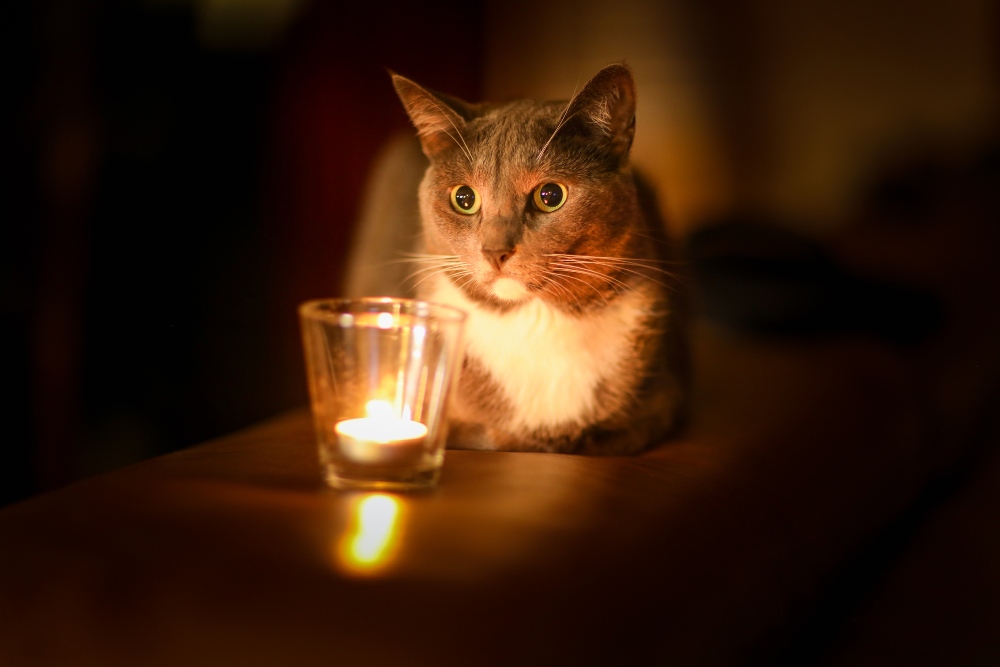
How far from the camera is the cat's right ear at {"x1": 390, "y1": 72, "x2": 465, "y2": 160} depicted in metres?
0.96

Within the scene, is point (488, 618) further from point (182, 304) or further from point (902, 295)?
point (902, 295)

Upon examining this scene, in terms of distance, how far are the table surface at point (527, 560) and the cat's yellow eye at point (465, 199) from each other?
281 millimetres

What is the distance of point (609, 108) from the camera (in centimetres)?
92

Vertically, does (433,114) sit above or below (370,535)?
above

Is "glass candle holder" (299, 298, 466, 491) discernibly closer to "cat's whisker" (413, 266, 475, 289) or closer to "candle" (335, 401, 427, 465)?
"candle" (335, 401, 427, 465)

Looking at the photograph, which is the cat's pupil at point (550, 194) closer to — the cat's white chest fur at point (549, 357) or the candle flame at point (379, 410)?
Result: the cat's white chest fur at point (549, 357)

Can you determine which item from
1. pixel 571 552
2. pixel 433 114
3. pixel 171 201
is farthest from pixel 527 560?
pixel 171 201

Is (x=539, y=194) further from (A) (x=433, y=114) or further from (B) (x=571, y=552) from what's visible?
(B) (x=571, y=552)

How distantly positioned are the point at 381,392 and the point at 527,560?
251 millimetres

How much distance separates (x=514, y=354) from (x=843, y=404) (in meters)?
0.59

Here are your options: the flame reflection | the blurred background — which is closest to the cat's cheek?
the flame reflection

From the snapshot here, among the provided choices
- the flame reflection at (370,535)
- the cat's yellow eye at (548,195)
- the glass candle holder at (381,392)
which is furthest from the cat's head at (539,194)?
the flame reflection at (370,535)

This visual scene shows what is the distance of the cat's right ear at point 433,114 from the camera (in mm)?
956

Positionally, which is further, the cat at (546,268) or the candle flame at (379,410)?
the cat at (546,268)
